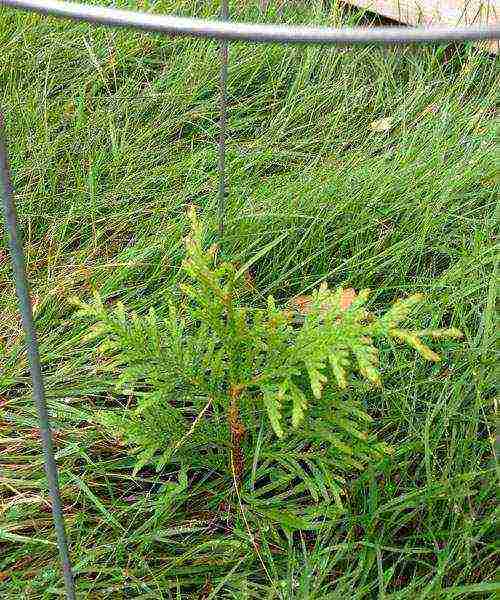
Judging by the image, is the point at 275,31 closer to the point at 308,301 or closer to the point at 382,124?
the point at 308,301

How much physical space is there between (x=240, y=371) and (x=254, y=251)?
556 mm

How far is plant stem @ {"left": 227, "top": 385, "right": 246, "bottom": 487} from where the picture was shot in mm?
1113

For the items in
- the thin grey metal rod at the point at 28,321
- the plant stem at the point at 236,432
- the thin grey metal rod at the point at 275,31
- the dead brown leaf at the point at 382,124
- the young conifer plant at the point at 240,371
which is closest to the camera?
the thin grey metal rod at the point at 275,31

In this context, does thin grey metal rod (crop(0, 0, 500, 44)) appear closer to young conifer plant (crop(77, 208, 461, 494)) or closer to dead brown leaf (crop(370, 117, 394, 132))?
young conifer plant (crop(77, 208, 461, 494))

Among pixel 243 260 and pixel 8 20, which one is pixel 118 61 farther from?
pixel 243 260

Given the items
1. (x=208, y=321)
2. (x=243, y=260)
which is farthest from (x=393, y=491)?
(x=243, y=260)

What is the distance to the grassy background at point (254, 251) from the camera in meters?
1.13

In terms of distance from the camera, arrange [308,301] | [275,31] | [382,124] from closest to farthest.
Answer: [275,31], [308,301], [382,124]

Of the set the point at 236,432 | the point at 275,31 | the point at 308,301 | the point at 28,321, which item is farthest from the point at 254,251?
the point at 275,31

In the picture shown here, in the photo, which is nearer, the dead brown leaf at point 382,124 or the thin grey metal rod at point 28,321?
the thin grey metal rod at point 28,321

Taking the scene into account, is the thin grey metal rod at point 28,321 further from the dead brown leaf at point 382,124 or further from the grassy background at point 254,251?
the dead brown leaf at point 382,124

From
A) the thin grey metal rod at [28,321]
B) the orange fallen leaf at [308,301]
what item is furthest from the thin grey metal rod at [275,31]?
the orange fallen leaf at [308,301]

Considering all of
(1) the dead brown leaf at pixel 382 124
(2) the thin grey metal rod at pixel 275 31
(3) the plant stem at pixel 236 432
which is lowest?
(3) the plant stem at pixel 236 432

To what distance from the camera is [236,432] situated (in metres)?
1.16
